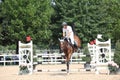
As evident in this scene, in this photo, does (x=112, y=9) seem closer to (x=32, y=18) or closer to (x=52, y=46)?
(x=52, y=46)

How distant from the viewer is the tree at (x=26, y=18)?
4147 centimetres

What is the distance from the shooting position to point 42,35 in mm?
42438

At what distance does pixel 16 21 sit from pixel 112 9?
51.3ft

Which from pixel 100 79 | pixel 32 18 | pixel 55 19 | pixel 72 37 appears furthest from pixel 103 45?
pixel 55 19

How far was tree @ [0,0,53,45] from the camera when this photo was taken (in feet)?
136

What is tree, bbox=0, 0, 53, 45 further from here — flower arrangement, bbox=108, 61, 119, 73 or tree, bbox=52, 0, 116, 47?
flower arrangement, bbox=108, 61, 119, 73

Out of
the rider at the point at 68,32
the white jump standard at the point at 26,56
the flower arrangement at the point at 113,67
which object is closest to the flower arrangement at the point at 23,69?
the white jump standard at the point at 26,56

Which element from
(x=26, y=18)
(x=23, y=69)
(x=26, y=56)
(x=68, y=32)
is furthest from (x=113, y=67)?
(x=26, y=18)

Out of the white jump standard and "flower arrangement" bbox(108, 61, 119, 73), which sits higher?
the white jump standard

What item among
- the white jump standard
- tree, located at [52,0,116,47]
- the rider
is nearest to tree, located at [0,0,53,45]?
tree, located at [52,0,116,47]

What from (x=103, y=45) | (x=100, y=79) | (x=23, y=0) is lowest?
(x=100, y=79)

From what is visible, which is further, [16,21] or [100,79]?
[16,21]

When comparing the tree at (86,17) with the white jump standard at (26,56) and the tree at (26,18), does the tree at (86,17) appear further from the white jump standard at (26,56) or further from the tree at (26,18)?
the white jump standard at (26,56)

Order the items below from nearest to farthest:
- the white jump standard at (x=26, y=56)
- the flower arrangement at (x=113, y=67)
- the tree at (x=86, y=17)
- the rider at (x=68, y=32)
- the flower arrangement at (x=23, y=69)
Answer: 1. the flower arrangement at (x=113, y=67)
2. the rider at (x=68, y=32)
3. the flower arrangement at (x=23, y=69)
4. the white jump standard at (x=26, y=56)
5. the tree at (x=86, y=17)
